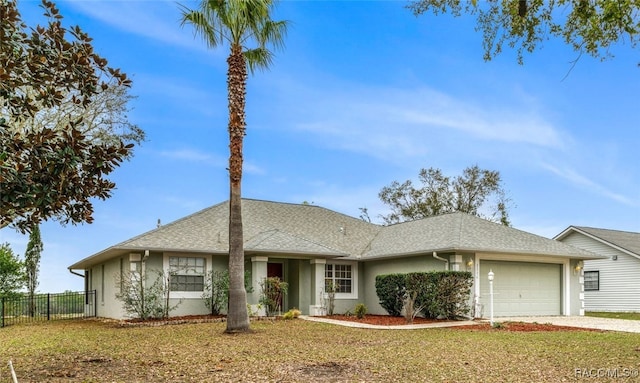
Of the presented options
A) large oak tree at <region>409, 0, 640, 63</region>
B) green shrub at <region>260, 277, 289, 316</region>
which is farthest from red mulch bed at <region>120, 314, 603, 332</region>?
large oak tree at <region>409, 0, 640, 63</region>

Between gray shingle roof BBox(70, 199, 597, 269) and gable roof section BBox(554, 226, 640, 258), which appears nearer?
gray shingle roof BBox(70, 199, 597, 269)

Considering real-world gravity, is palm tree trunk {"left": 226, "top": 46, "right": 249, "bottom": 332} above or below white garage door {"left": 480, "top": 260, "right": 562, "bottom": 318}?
above

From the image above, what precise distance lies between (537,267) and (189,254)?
13.3m

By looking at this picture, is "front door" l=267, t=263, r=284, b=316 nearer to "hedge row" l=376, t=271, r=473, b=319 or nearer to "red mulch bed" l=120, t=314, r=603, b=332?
"red mulch bed" l=120, t=314, r=603, b=332

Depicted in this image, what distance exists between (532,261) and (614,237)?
11.7 m

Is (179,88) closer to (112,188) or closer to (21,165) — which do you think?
(112,188)

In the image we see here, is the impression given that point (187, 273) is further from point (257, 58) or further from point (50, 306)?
point (50, 306)

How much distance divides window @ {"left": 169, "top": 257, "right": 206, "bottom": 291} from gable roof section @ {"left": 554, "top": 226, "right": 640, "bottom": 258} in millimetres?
20805

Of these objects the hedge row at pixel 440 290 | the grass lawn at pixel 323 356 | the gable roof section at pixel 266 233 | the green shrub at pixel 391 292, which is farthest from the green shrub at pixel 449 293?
the gable roof section at pixel 266 233

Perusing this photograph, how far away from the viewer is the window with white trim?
72.5 ft

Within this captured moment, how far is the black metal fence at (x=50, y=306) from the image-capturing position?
84.8ft

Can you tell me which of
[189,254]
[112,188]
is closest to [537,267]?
[189,254]

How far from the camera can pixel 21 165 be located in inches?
280

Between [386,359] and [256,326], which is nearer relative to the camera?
[386,359]
